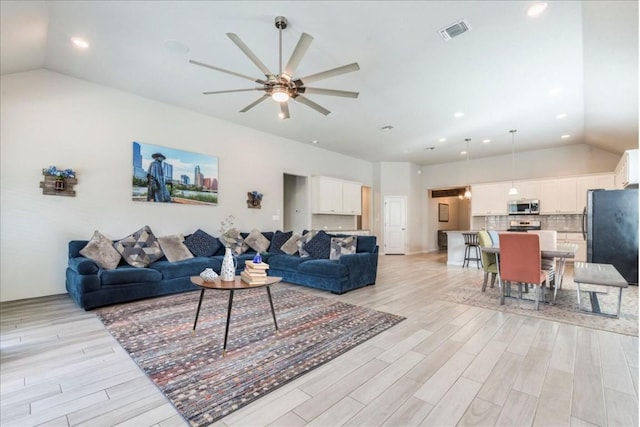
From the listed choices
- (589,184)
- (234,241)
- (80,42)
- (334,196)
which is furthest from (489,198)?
(80,42)

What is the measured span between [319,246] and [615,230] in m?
5.59

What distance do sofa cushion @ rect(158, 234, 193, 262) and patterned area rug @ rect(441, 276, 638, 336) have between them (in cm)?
427

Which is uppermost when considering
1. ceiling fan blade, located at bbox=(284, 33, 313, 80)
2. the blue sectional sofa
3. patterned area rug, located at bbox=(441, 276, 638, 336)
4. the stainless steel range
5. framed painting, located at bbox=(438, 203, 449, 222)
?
ceiling fan blade, located at bbox=(284, 33, 313, 80)

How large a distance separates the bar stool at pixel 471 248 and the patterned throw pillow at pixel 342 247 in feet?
12.1

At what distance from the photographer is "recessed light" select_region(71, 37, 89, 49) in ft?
10.9

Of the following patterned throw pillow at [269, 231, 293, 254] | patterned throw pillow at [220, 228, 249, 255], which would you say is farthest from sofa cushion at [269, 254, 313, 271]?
patterned throw pillow at [220, 228, 249, 255]

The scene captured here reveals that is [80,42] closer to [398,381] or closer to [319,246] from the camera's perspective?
[319,246]

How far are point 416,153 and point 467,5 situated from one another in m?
6.32

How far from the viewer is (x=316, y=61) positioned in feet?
12.2

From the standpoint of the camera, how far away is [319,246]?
514cm

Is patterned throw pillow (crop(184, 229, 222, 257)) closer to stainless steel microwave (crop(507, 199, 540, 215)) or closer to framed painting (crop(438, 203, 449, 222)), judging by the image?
stainless steel microwave (crop(507, 199, 540, 215))

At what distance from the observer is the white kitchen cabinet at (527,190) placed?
315 inches

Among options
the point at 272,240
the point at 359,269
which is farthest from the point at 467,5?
the point at 272,240

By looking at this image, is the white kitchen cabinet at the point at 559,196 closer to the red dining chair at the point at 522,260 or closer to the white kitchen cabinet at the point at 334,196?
the white kitchen cabinet at the point at 334,196
